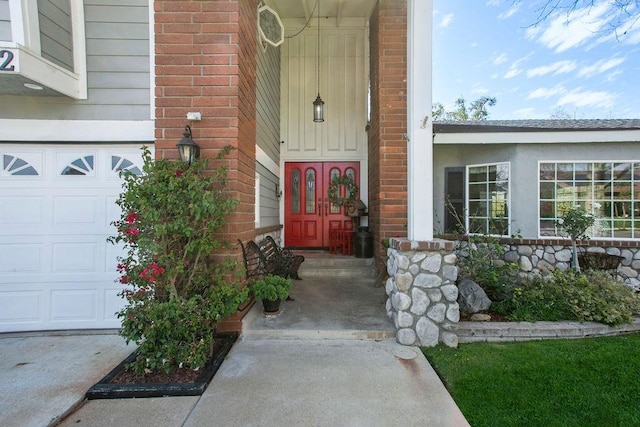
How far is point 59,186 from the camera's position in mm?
3229

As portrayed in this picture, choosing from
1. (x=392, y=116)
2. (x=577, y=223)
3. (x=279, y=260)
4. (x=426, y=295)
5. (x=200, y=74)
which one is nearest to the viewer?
(x=426, y=295)

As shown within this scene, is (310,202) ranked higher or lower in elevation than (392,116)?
lower

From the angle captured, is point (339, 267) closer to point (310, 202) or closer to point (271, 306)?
point (310, 202)

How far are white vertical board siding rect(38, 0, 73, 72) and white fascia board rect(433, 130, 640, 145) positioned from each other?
5.16 metres

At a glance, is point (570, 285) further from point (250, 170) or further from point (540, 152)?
point (250, 170)

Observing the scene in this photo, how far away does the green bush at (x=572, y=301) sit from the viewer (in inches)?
123

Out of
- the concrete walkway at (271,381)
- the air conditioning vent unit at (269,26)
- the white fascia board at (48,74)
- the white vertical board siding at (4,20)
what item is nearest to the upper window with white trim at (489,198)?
the concrete walkway at (271,381)

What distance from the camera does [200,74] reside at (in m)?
2.98

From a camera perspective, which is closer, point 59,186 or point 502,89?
point 59,186

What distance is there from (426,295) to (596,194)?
474cm

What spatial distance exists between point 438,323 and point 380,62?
12.6 feet

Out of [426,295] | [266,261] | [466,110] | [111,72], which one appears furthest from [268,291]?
[466,110]

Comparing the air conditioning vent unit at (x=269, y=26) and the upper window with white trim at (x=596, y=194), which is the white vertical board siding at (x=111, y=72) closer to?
the air conditioning vent unit at (x=269, y=26)

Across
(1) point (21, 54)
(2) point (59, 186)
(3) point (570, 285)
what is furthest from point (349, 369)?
(1) point (21, 54)
